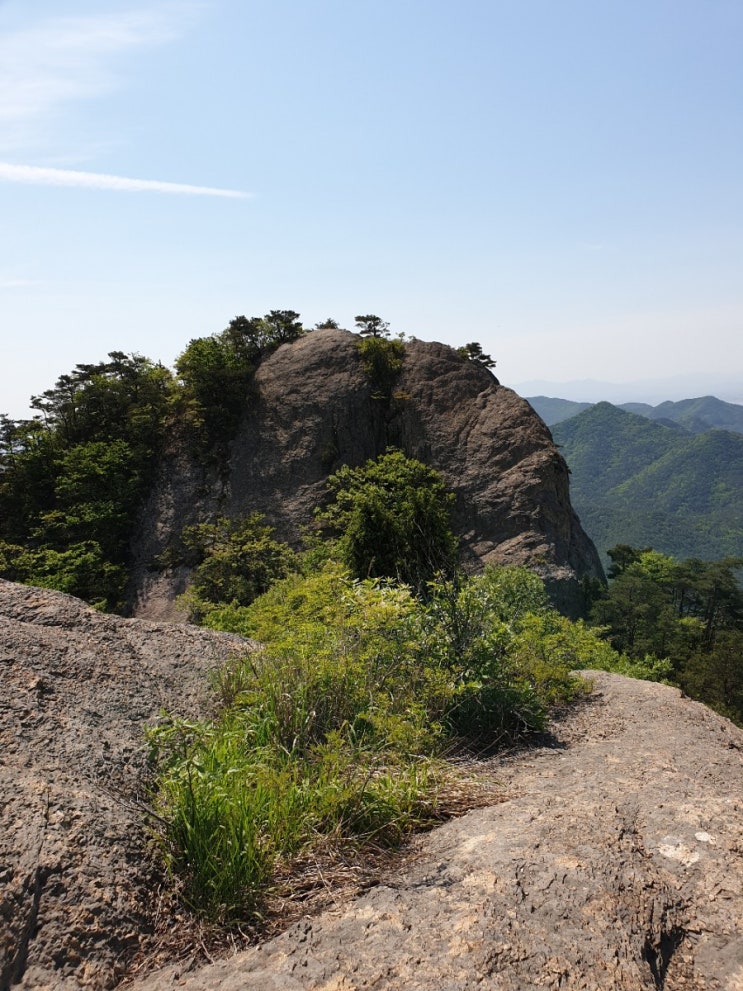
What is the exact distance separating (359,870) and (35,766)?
1600 millimetres

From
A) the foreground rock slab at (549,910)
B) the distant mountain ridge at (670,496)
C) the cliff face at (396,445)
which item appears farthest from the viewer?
the distant mountain ridge at (670,496)

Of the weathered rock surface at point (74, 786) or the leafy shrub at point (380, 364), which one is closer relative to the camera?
the weathered rock surface at point (74, 786)

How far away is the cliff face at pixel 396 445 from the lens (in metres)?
21.5

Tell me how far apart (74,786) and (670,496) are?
180376 mm

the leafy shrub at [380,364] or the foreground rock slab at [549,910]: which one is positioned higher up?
the leafy shrub at [380,364]

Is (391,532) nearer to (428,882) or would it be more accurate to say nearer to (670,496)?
(428,882)

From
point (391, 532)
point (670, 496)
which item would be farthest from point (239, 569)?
point (670, 496)

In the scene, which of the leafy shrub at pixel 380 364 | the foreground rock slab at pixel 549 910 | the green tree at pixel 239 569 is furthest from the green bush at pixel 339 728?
the leafy shrub at pixel 380 364

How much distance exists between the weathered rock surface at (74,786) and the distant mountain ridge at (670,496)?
116214 millimetres

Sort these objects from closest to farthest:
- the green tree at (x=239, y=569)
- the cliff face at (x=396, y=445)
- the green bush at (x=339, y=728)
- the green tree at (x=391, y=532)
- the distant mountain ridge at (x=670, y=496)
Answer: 1. the green bush at (x=339, y=728)
2. the green tree at (x=391, y=532)
3. the green tree at (x=239, y=569)
4. the cliff face at (x=396, y=445)
5. the distant mountain ridge at (x=670, y=496)

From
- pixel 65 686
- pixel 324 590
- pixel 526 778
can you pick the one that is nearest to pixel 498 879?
pixel 526 778

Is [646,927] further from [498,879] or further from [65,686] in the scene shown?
[65,686]

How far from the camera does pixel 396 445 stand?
24.9 metres

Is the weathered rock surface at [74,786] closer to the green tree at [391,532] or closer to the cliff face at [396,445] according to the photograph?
the green tree at [391,532]
